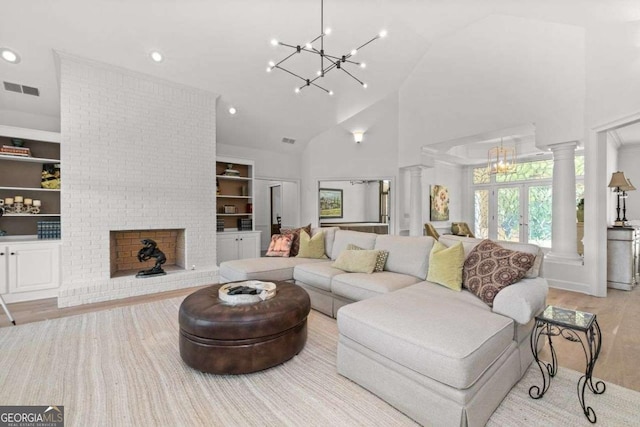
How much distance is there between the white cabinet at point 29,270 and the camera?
→ 3.62m

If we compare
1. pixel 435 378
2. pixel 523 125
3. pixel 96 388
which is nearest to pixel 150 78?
pixel 96 388

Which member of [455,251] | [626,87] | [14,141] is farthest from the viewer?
[14,141]

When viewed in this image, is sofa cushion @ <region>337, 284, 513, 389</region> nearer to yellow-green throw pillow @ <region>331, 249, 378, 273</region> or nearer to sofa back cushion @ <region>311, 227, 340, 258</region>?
yellow-green throw pillow @ <region>331, 249, 378, 273</region>

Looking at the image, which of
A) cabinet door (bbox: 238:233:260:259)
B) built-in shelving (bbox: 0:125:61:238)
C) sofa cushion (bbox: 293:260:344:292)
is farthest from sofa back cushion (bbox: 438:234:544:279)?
built-in shelving (bbox: 0:125:61:238)

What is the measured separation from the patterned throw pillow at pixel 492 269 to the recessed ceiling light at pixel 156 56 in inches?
181

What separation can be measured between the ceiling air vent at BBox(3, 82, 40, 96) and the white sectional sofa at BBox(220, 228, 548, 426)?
5114 millimetres

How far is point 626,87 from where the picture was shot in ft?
11.1

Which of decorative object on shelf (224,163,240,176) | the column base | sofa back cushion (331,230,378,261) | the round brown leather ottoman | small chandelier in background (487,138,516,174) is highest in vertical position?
small chandelier in background (487,138,516,174)

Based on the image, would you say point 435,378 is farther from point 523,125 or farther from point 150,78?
point 150,78

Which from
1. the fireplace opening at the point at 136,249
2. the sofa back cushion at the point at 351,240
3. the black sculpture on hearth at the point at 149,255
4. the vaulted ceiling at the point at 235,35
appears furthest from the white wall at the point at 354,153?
the black sculpture on hearth at the point at 149,255

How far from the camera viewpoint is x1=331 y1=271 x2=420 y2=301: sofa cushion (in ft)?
8.82

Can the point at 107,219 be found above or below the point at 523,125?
below

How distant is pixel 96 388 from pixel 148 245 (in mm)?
2618

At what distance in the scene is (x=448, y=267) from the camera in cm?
262
